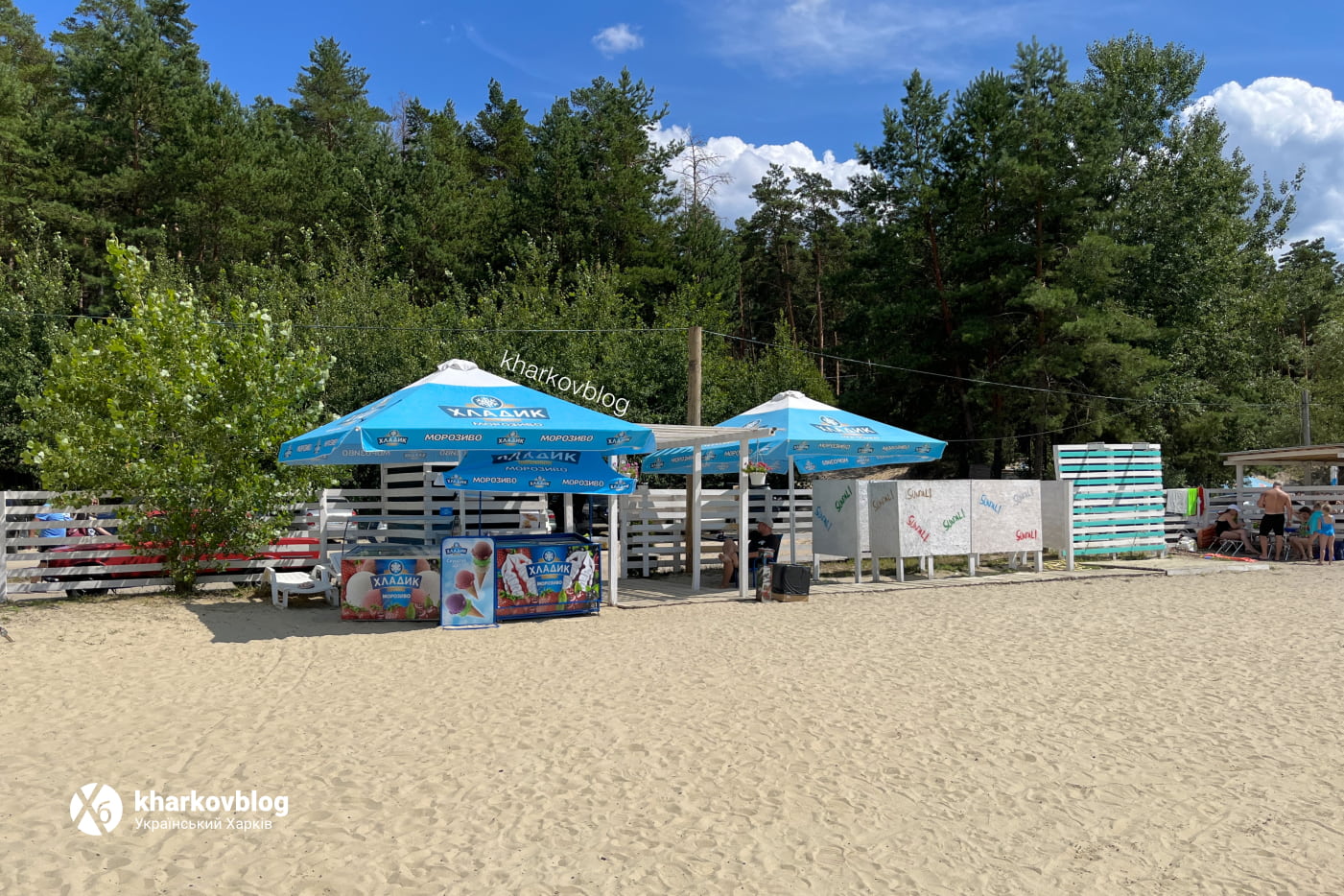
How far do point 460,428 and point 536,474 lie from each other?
128 cm

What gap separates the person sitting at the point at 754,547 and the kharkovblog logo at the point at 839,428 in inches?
64.3

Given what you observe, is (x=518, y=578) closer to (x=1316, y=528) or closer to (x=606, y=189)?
(x=1316, y=528)

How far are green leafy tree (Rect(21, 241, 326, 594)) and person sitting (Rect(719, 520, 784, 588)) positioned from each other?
6.07 meters

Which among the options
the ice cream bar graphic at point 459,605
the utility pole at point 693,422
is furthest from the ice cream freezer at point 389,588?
the utility pole at point 693,422

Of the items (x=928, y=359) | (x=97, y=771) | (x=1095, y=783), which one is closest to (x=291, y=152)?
(x=928, y=359)

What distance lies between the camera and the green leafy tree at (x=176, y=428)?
455 inches

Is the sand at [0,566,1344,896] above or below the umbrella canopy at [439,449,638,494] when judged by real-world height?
below

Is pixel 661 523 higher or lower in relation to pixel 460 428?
lower

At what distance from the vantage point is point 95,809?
4.46m

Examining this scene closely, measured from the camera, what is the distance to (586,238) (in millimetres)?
31281

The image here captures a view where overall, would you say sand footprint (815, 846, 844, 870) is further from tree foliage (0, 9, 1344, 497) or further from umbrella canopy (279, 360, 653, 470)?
tree foliage (0, 9, 1344, 497)

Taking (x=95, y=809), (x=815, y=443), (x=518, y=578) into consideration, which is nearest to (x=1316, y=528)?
(x=815, y=443)

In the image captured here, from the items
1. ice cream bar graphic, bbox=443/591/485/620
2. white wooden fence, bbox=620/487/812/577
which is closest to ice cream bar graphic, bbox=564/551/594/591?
ice cream bar graphic, bbox=443/591/485/620

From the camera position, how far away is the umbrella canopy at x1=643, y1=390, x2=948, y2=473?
13.0 meters
